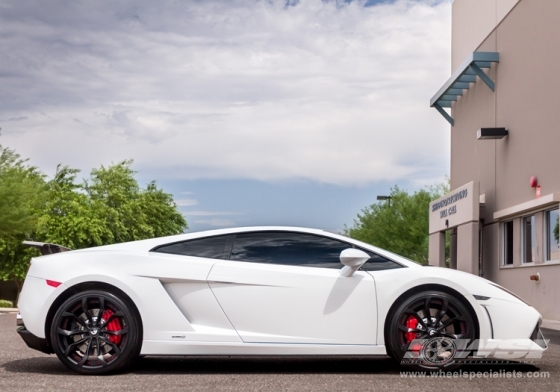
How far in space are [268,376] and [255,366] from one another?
0.87 metres

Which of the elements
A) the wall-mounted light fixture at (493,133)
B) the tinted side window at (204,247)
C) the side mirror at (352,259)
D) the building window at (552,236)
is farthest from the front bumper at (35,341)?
the wall-mounted light fixture at (493,133)

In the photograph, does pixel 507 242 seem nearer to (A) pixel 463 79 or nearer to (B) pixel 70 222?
(A) pixel 463 79

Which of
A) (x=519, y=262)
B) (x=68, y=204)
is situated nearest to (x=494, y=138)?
(x=519, y=262)

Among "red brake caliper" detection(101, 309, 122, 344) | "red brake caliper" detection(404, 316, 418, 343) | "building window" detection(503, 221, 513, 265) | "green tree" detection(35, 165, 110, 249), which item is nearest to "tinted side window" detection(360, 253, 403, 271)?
"red brake caliper" detection(404, 316, 418, 343)

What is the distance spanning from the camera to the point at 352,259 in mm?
7027

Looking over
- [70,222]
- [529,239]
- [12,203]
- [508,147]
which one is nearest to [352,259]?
[529,239]

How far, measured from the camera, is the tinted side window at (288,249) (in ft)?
24.0

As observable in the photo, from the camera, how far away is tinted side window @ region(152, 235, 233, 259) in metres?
7.37

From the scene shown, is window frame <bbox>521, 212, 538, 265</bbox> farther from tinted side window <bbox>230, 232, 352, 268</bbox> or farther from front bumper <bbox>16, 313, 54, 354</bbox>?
front bumper <bbox>16, 313, 54, 354</bbox>

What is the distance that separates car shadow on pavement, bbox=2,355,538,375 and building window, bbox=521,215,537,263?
14.5m

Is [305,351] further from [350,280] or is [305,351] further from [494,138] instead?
[494,138]

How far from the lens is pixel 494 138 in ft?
80.3

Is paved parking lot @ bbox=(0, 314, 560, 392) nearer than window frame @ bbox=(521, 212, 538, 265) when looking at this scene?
Yes

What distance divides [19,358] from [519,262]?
56.5 feet
